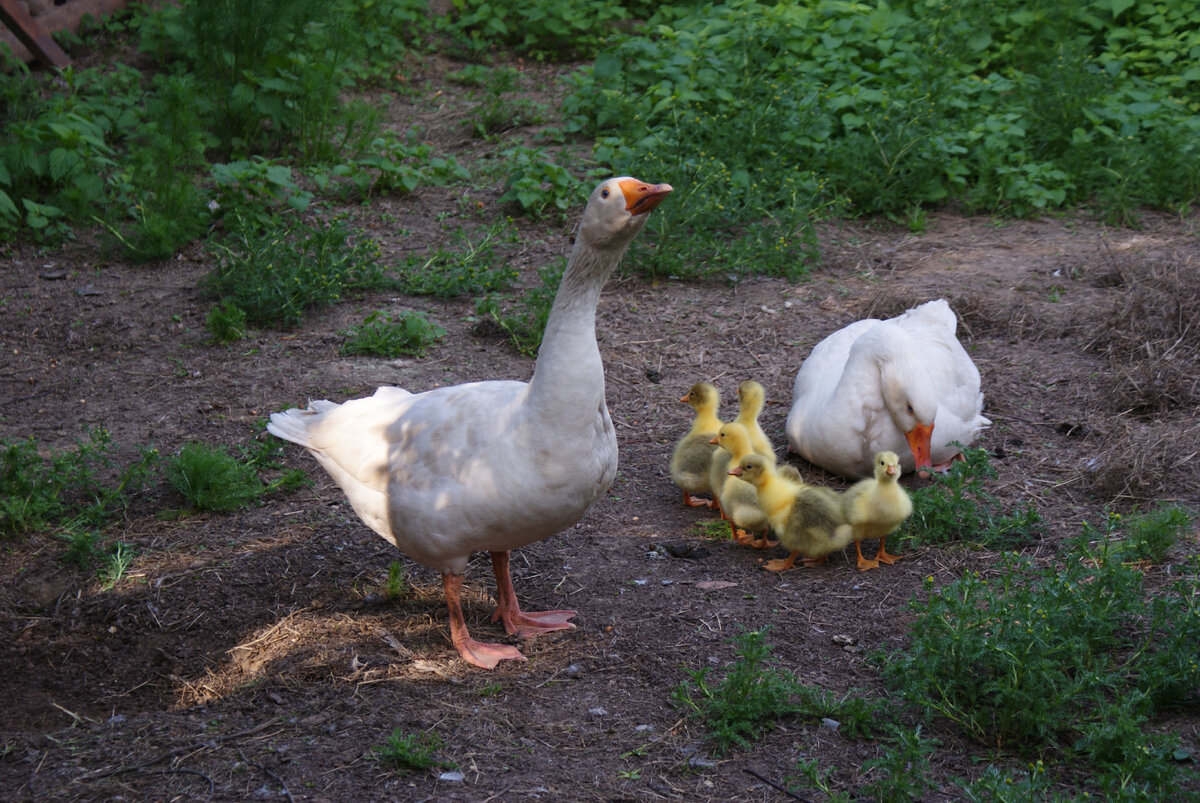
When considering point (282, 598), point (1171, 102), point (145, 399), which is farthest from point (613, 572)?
point (1171, 102)

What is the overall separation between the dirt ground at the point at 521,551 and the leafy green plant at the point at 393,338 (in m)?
0.11

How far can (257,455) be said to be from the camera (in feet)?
17.9

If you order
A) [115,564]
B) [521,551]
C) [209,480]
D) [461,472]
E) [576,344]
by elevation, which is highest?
[576,344]

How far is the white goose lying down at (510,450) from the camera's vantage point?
366 cm

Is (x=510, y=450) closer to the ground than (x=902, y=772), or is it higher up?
higher up

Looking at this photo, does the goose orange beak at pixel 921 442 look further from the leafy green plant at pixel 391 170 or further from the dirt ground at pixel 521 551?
the leafy green plant at pixel 391 170

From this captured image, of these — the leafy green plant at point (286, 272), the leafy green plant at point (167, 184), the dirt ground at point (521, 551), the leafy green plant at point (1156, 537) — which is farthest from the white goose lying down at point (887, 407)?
the leafy green plant at point (167, 184)

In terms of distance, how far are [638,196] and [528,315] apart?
362 cm

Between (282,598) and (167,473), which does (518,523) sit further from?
(167,473)

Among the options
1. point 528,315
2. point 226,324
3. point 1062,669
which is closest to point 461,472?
point 1062,669

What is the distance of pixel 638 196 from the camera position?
3.50 metres

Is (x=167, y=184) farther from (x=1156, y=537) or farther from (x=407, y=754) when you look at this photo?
(x=1156, y=537)

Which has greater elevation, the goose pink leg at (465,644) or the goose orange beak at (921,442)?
the goose orange beak at (921,442)

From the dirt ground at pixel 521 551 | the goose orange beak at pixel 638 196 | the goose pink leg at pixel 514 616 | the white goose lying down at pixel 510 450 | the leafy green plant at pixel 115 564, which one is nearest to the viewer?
the dirt ground at pixel 521 551
